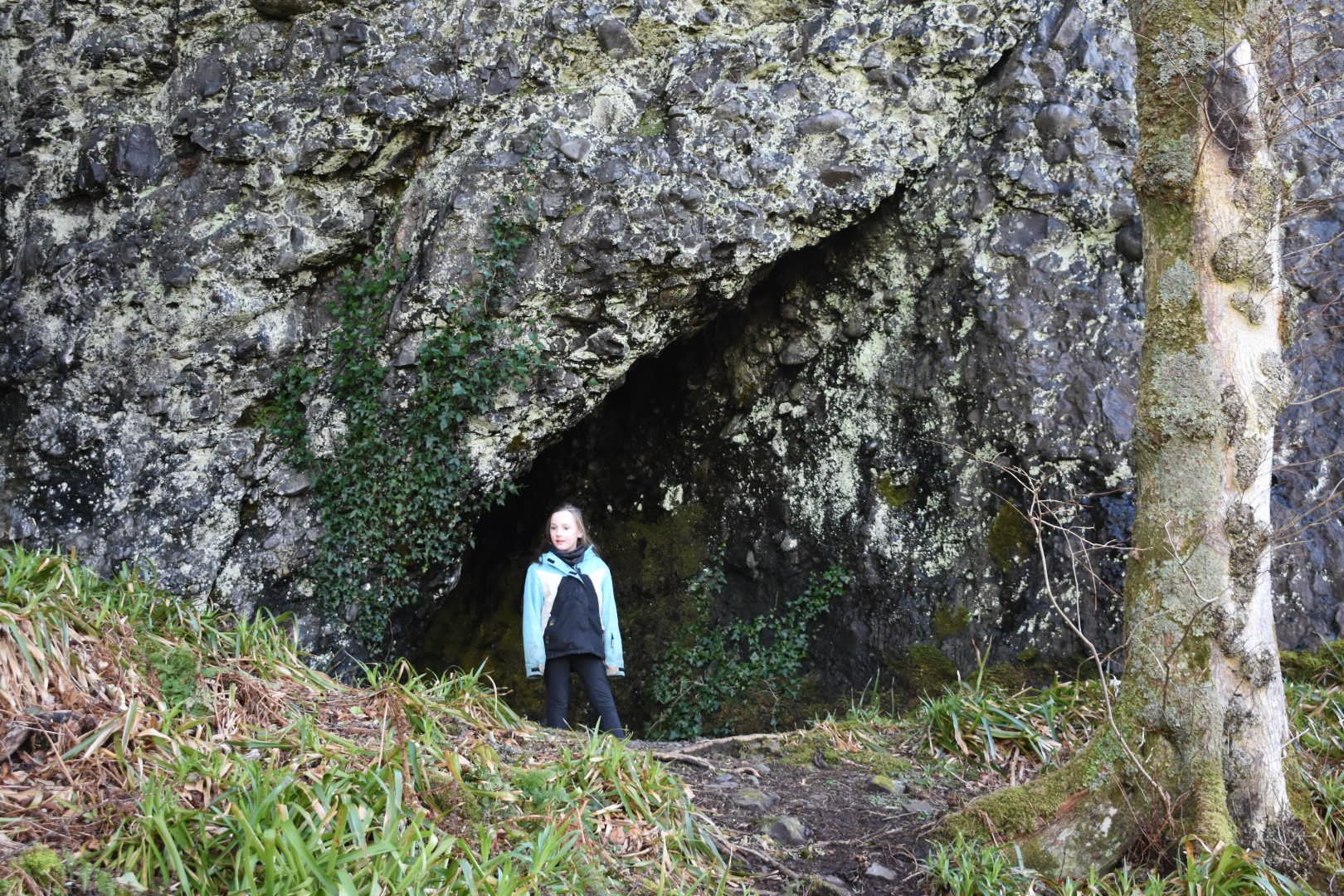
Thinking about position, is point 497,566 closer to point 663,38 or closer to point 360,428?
point 360,428

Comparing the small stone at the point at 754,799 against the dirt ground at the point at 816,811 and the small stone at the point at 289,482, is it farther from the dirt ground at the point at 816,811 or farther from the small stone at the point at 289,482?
the small stone at the point at 289,482

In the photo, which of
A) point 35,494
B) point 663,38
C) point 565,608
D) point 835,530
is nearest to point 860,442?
point 835,530

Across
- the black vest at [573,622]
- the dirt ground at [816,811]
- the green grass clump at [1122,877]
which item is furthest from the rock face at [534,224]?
the green grass clump at [1122,877]

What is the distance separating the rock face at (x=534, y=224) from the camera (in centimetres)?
527

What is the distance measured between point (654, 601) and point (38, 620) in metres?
4.11

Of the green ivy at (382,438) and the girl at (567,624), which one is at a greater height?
the green ivy at (382,438)

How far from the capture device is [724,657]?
609 centimetres

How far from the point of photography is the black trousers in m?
4.66

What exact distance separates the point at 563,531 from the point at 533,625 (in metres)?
0.47

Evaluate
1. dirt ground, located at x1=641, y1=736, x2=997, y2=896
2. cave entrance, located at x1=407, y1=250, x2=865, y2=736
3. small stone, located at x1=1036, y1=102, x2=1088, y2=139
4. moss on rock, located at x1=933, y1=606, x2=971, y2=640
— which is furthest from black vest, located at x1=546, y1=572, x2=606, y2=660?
small stone, located at x1=1036, y1=102, x2=1088, y2=139

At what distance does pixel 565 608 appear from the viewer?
4.75 m

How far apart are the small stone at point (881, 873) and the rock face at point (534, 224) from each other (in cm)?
244

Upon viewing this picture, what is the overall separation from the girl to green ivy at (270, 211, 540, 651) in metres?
0.99

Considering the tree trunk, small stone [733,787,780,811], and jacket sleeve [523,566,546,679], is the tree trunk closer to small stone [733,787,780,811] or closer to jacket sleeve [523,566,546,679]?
small stone [733,787,780,811]
